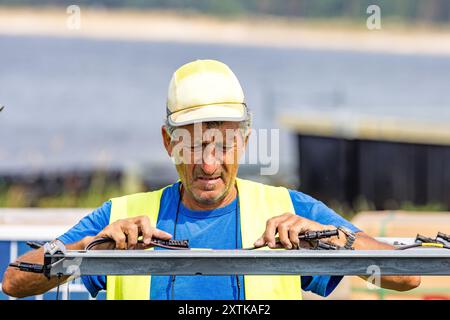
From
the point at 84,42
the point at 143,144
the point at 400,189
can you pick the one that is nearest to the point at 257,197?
the point at 400,189

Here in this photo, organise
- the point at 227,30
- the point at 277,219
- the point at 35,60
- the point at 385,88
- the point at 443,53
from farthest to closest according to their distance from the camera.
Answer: the point at 443,53, the point at 227,30, the point at 35,60, the point at 385,88, the point at 277,219

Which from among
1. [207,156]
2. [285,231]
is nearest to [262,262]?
[285,231]

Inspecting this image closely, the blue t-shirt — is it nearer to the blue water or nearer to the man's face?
the man's face

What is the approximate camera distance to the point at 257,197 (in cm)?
370

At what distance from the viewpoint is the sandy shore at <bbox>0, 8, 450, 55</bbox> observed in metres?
61.6

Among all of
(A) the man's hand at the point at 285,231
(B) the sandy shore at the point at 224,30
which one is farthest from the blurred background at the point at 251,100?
(A) the man's hand at the point at 285,231

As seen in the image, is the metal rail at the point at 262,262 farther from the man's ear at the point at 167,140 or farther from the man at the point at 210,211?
→ the man's ear at the point at 167,140

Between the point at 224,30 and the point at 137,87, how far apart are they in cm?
1487

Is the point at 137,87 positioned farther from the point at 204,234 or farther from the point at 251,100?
the point at 204,234

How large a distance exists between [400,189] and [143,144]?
2069 centimetres

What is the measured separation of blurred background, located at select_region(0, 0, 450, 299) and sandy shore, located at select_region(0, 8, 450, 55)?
12 cm

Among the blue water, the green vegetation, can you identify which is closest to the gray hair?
the blue water

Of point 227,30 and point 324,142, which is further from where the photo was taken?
point 227,30
